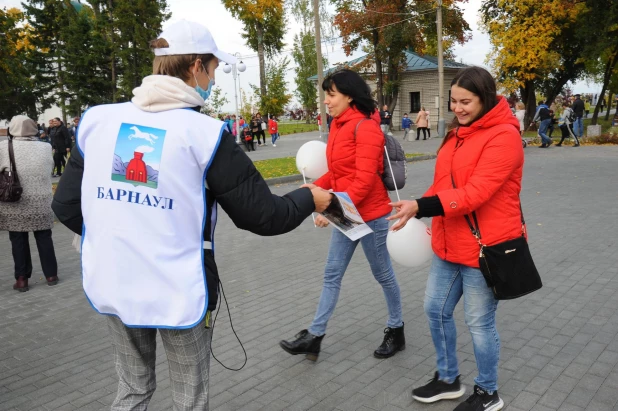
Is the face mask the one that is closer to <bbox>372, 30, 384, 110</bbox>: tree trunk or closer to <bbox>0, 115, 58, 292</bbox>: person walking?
<bbox>0, 115, 58, 292</bbox>: person walking

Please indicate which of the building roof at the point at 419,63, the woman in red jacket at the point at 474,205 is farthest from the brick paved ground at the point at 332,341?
the building roof at the point at 419,63

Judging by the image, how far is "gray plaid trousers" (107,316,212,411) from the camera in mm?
2123

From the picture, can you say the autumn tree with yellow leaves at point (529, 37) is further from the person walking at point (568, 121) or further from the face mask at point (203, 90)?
the face mask at point (203, 90)

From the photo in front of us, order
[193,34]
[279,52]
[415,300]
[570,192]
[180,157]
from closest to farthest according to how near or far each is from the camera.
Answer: [180,157] < [193,34] < [415,300] < [570,192] < [279,52]

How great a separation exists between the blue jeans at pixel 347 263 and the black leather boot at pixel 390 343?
190mm

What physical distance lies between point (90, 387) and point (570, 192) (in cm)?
974

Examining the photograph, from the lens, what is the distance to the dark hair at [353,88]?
373 cm

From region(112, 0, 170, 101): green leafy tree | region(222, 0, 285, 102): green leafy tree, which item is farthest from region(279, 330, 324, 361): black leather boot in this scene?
region(222, 0, 285, 102): green leafy tree

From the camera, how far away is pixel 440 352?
3365 mm

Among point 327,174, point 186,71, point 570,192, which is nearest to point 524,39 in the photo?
point 570,192

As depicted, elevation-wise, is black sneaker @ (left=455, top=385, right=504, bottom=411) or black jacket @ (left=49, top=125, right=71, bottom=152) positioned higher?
black jacket @ (left=49, top=125, right=71, bottom=152)

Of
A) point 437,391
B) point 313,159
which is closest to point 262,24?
point 313,159

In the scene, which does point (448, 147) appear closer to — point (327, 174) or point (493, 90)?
point (493, 90)

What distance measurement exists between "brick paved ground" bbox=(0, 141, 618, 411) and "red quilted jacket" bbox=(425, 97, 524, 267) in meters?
1.11
